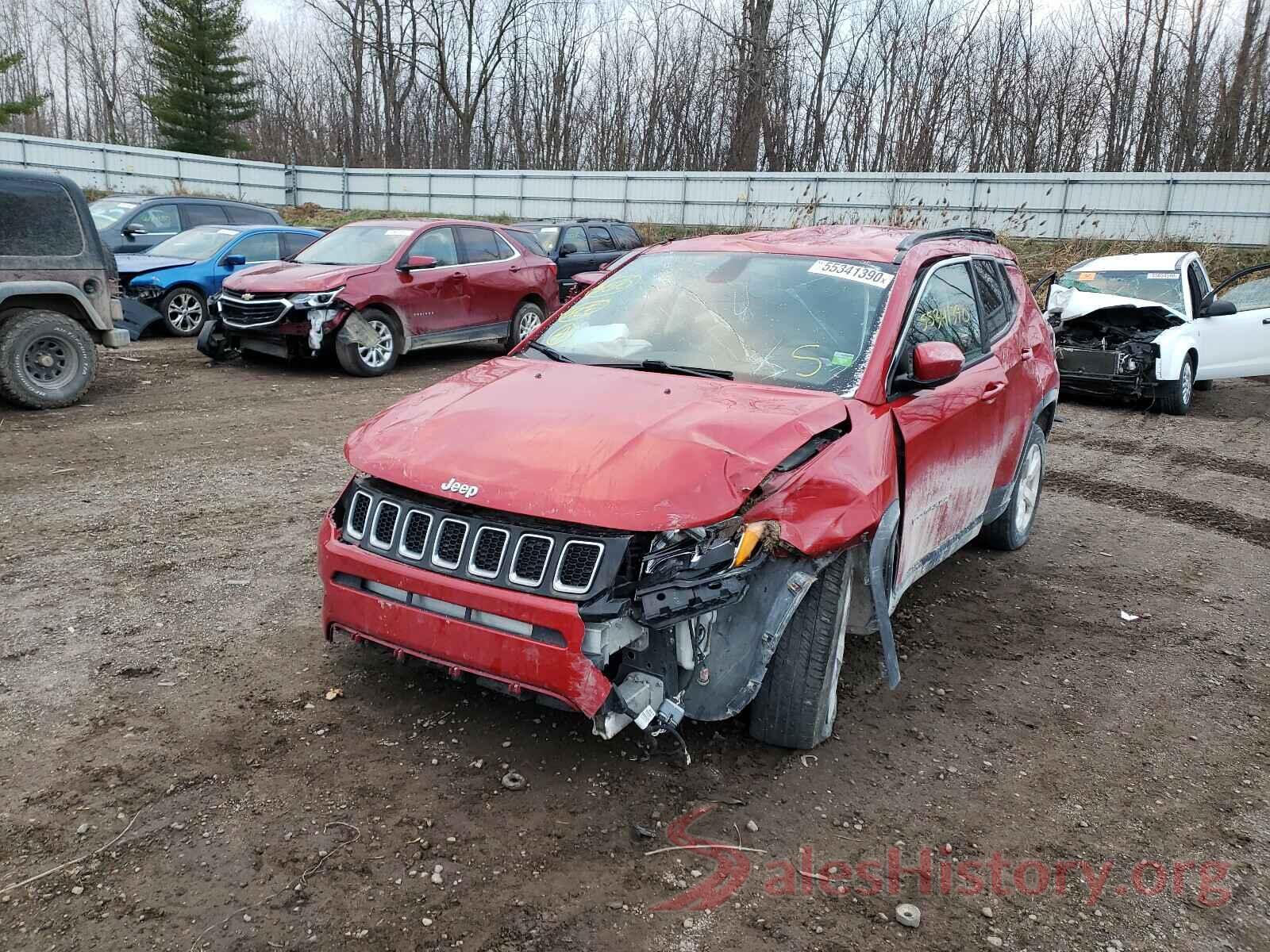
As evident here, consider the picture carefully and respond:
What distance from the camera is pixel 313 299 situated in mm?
9977

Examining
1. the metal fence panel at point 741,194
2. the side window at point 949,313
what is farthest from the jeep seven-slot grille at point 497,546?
the metal fence panel at point 741,194

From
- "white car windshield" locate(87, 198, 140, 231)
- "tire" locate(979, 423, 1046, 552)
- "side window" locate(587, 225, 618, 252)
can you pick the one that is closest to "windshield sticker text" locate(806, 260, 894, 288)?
"tire" locate(979, 423, 1046, 552)

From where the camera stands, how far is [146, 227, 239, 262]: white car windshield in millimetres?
12711

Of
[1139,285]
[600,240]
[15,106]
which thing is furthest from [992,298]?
[15,106]

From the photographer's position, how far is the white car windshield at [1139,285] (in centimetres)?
1128

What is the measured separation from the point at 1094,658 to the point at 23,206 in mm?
8745

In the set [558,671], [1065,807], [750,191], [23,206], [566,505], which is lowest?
[1065,807]

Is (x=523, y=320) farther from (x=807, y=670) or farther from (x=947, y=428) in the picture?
(x=807, y=670)

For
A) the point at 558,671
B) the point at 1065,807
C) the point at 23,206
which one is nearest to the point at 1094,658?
the point at 1065,807

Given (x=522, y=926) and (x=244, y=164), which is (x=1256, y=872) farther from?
(x=244, y=164)

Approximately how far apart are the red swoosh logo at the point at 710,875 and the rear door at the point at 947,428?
4.42ft

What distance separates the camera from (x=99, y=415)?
826cm

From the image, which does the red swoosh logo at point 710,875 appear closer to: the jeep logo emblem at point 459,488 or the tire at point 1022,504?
the jeep logo emblem at point 459,488

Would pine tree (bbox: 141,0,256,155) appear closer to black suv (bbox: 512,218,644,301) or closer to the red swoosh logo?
black suv (bbox: 512,218,644,301)
